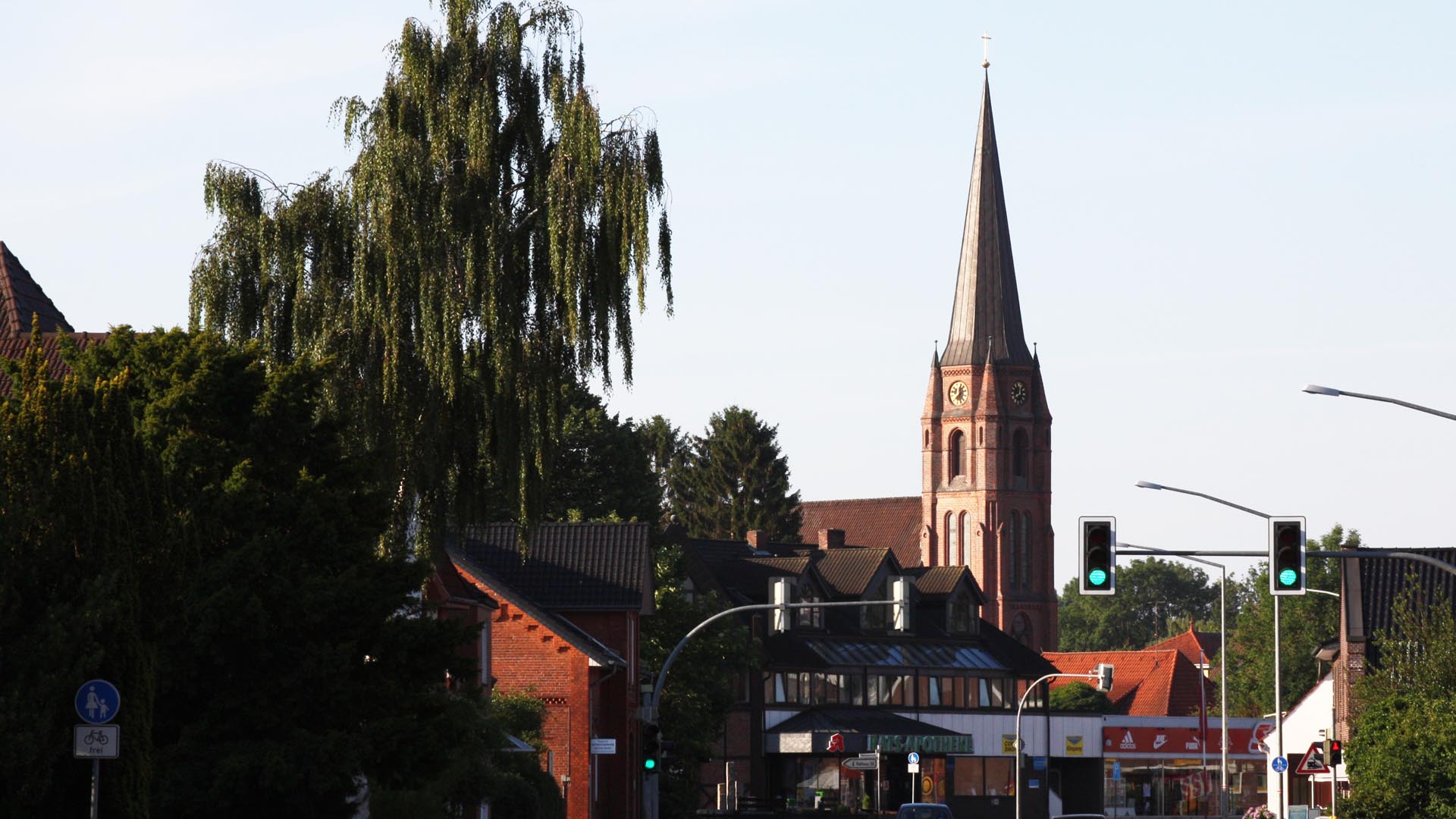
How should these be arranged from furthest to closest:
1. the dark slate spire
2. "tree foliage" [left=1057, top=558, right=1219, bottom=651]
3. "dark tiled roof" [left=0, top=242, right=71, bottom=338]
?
"tree foliage" [left=1057, top=558, right=1219, bottom=651] → the dark slate spire → "dark tiled roof" [left=0, top=242, right=71, bottom=338]

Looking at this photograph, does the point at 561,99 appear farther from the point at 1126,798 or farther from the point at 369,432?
the point at 1126,798

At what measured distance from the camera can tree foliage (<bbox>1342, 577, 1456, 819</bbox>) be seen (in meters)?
35.9

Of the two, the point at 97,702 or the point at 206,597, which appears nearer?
the point at 97,702

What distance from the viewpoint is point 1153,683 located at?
350 feet

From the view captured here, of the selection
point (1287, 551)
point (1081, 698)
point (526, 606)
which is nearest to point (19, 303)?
point (526, 606)

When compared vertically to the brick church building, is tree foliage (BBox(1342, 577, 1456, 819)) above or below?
below

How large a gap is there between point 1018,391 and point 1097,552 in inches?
4383

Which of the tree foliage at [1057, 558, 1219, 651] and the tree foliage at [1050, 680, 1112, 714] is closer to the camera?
the tree foliage at [1050, 680, 1112, 714]

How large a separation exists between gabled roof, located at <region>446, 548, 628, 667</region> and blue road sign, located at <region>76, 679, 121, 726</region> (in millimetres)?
27560

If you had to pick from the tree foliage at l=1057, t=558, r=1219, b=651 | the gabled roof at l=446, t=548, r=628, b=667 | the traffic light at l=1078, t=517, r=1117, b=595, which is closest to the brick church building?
the tree foliage at l=1057, t=558, r=1219, b=651

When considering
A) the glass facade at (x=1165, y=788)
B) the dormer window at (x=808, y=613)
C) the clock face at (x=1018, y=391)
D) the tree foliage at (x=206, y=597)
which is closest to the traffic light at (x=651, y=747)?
the tree foliage at (x=206, y=597)

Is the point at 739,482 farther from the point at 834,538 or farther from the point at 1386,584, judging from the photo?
the point at 1386,584

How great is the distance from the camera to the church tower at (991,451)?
133m

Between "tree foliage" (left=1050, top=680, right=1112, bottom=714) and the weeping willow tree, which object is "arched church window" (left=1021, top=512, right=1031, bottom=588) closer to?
"tree foliage" (left=1050, top=680, right=1112, bottom=714)
